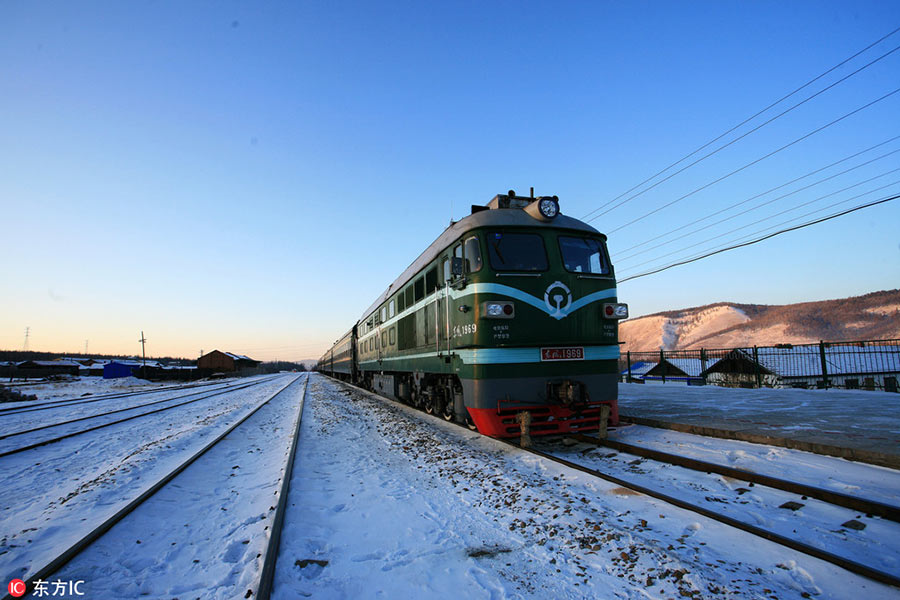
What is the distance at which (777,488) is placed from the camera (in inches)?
173

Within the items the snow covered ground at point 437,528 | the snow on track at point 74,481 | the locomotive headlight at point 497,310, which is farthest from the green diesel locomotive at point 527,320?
the snow on track at point 74,481

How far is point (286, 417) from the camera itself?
12.2m

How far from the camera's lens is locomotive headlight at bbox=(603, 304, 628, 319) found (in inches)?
278

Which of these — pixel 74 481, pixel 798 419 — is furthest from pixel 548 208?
pixel 74 481

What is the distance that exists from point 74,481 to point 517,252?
275 inches

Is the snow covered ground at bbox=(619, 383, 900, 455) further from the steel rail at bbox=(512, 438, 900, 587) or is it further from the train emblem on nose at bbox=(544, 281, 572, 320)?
the train emblem on nose at bbox=(544, 281, 572, 320)

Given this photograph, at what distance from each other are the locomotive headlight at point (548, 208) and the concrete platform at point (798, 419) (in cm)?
416

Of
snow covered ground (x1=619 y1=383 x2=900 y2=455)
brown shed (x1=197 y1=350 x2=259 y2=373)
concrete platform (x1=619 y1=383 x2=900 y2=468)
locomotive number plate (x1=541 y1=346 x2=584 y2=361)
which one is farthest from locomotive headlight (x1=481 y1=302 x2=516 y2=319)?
brown shed (x1=197 y1=350 x2=259 y2=373)

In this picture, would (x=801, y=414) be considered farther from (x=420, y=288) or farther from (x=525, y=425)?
(x=420, y=288)

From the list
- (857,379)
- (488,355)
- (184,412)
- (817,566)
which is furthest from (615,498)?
(857,379)

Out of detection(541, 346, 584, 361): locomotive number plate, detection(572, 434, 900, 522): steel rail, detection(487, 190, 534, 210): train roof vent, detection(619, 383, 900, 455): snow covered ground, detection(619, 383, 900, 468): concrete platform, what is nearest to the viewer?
detection(572, 434, 900, 522): steel rail

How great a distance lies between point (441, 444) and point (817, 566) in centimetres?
532

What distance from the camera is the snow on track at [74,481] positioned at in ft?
12.4

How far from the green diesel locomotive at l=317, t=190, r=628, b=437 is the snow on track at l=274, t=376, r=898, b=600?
106 centimetres
